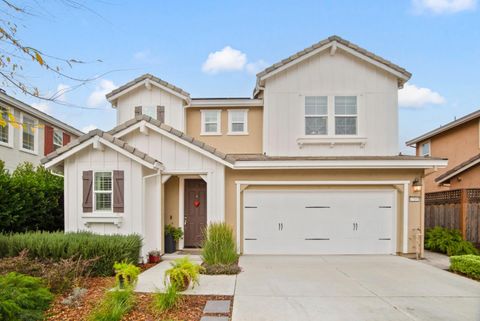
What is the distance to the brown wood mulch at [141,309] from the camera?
518 centimetres

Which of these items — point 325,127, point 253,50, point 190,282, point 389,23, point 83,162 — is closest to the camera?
point 190,282

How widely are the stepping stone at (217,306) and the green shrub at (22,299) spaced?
252cm

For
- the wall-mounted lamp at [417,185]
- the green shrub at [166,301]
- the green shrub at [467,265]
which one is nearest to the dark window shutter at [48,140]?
the green shrub at [166,301]

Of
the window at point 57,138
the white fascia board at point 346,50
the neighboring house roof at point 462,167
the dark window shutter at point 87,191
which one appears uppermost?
the white fascia board at point 346,50

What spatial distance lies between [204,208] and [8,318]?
7.50 meters

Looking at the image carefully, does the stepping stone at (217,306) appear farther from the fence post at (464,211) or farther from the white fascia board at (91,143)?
the fence post at (464,211)

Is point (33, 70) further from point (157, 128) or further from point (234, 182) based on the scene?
point (234, 182)

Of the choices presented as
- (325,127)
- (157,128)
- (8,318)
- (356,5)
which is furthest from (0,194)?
(356,5)

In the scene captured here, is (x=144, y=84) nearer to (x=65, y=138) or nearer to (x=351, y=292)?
(x=65, y=138)

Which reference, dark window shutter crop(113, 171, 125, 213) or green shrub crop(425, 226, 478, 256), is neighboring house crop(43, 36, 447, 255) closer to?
dark window shutter crop(113, 171, 125, 213)

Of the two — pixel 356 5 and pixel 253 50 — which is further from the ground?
pixel 356 5

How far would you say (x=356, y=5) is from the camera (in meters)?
12.0

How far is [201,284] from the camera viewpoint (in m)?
7.07

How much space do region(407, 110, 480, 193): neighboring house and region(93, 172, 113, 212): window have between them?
38.6ft
